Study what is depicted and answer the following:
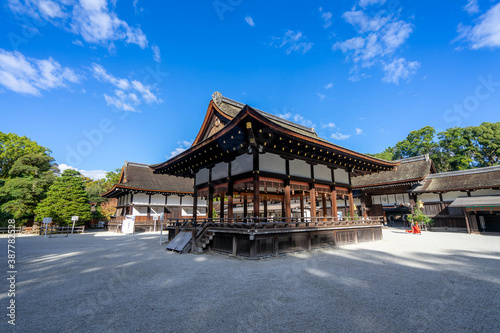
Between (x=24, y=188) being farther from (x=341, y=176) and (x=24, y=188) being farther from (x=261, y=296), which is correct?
(x=341, y=176)

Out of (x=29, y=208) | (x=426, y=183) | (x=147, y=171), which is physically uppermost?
(x=147, y=171)

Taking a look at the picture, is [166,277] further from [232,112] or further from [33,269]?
[232,112]

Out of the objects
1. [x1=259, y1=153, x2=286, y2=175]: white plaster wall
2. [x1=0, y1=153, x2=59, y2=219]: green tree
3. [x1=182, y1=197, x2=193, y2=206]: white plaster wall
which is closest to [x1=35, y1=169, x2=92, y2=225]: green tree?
[x1=0, y1=153, x2=59, y2=219]: green tree

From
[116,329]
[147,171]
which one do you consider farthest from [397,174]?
[147,171]

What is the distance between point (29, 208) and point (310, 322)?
35.0m

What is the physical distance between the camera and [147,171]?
106 ft

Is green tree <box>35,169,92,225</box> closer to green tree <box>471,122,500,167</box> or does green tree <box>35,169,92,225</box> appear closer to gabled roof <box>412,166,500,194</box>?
gabled roof <box>412,166,500,194</box>

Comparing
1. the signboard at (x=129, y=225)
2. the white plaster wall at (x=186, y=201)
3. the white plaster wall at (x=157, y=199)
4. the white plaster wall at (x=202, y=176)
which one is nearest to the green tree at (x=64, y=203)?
the signboard at (x=129, y=225)

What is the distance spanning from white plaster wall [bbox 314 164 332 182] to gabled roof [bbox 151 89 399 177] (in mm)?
395

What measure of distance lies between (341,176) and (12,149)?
42371 millimetres

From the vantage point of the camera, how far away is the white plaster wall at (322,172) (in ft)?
45.5

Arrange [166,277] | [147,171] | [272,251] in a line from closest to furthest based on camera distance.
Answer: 1. [166,277]
2. [272,251]
3. [147,171]

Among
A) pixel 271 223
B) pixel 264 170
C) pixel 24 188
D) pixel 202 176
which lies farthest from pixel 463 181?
pixel 24 188

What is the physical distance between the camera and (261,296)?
16.8 ft
